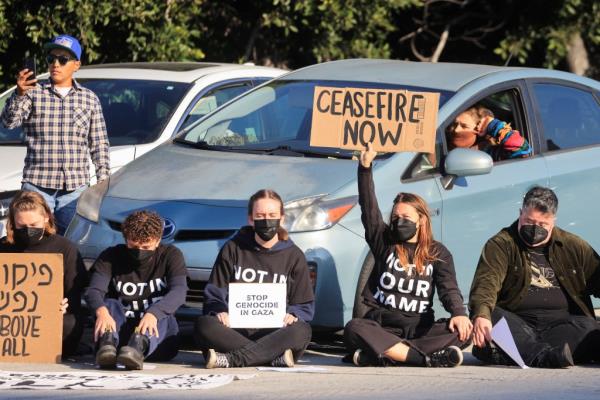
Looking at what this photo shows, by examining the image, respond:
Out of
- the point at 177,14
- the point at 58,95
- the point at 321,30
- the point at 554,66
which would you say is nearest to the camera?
the point at 58,95

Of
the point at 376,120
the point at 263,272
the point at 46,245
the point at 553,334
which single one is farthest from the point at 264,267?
the point at 553,334

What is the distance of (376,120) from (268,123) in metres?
1.15

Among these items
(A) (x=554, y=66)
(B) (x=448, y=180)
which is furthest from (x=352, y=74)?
(A) (x=554, y=66)

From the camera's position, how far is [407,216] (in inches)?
336

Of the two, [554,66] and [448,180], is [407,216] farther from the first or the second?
[554,66]

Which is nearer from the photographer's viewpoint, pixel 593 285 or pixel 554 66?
pixel 593 285

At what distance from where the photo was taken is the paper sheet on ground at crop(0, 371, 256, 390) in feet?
24.4

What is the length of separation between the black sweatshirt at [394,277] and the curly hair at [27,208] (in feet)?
5.85

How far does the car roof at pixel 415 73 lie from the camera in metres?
9.68

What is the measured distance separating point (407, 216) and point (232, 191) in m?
1.05

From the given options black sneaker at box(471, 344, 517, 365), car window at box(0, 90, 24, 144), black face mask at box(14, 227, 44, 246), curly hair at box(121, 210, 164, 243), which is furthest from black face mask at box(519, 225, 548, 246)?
car window at box(0, 90, 24, 144)

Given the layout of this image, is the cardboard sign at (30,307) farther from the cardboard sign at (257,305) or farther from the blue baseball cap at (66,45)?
the blue baseball cap at (66,45)

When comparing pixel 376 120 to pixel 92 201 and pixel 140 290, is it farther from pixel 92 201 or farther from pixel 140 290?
pixel 92 201

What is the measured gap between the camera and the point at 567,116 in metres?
10.2
